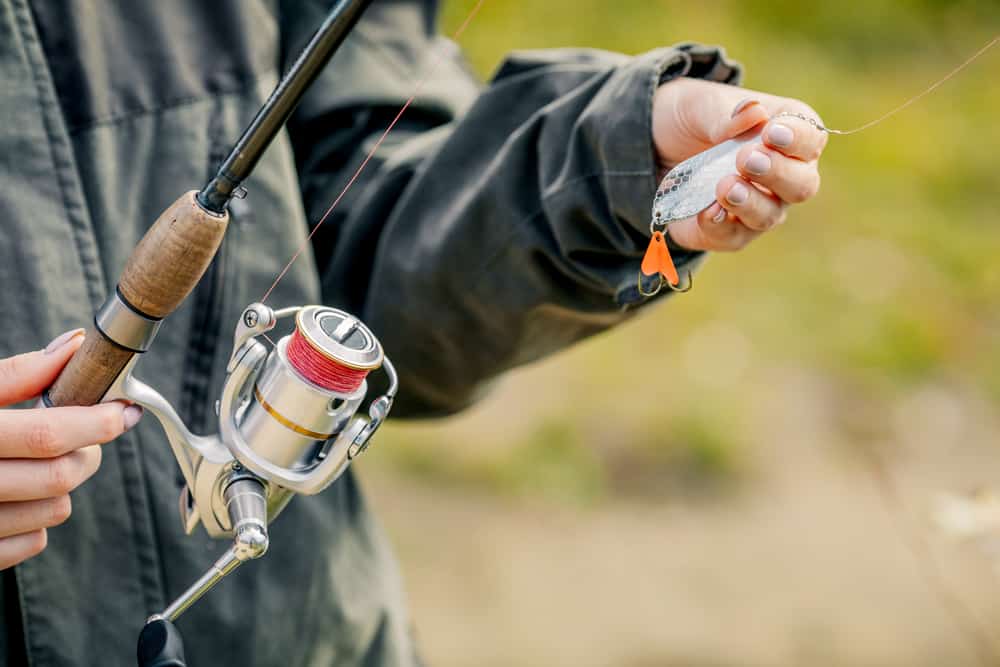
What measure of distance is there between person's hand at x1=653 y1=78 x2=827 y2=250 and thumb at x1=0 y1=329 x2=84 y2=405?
49 cm

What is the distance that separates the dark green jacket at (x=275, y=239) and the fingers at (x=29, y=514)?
0.16 m

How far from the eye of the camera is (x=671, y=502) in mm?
2541

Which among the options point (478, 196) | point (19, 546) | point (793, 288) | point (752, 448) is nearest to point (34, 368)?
point (19, 546)

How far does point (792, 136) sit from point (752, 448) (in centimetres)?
205

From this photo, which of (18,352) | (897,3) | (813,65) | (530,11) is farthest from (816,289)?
(18,352)

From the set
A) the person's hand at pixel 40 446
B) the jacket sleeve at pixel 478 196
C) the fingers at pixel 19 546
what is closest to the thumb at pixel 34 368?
the person's hand at pixel 40 446

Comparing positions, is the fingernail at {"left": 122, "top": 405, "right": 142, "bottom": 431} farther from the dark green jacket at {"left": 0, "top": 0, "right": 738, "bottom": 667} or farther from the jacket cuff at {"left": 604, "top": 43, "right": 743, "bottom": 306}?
the jacket cuff at {"left": 604, "top": 43, "right": 743, "bottom": 306}

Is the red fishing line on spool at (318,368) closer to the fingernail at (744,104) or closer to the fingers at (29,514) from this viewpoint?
the fingers at (29,514)

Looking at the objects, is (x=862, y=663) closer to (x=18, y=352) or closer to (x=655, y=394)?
(x=655, y=394)

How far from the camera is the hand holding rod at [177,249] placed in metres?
0.73

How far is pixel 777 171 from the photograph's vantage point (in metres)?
0.73


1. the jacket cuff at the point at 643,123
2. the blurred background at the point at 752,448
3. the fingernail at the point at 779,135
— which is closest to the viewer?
the fingernail at the point at 779,135

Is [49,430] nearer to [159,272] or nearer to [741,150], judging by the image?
[159,272]

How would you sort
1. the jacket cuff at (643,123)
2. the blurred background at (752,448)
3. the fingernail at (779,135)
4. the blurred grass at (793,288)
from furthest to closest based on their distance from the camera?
the blurred grass at (793,288), the blurred background at (752,448), the jacket cuff at (643,123), the fingernail at (779,135)
